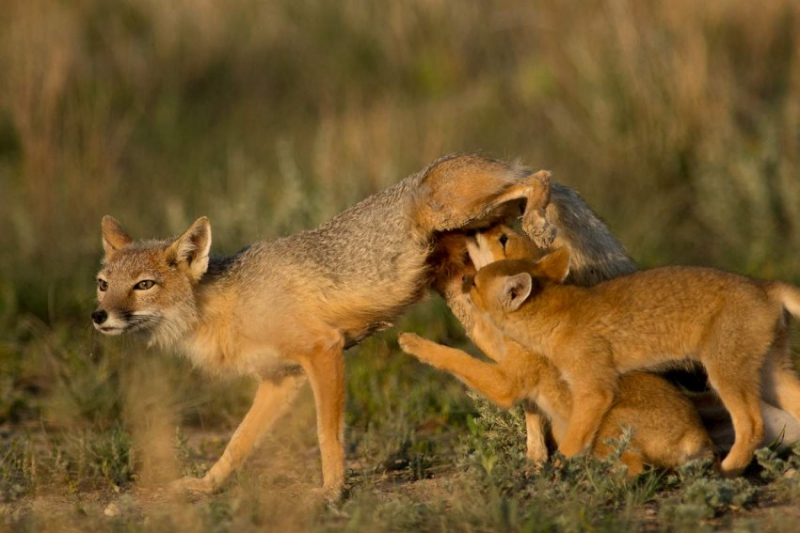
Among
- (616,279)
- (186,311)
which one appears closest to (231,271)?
(186,311)

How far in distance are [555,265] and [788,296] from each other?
1.21 m

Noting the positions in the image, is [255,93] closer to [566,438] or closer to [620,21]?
[620,21]

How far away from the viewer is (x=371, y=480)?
20.8 feet

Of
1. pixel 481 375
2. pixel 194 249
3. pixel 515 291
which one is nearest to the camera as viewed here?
pixel 515 291

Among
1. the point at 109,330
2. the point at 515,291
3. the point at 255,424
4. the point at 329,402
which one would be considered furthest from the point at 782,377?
the point at 109,330

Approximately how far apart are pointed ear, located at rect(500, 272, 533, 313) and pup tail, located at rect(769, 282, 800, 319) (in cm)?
123

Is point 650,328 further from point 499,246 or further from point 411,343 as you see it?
point 411,343

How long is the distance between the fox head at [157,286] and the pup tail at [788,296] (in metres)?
3.21

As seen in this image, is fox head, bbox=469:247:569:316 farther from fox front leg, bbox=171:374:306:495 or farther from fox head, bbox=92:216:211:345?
fox head, bbox=92:216:211:345

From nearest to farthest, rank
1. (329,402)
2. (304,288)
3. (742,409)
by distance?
1. (742,409)
2. (329,402)
3. (304,288)

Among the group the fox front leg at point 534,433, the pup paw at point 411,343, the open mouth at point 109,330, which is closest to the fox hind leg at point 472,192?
the pup paw at point 411,343

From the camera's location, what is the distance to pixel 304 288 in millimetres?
6711

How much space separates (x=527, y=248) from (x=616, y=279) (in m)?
0.58

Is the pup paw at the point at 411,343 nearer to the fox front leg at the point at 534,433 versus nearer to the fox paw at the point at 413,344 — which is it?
the fox paw at the point at 413,344
